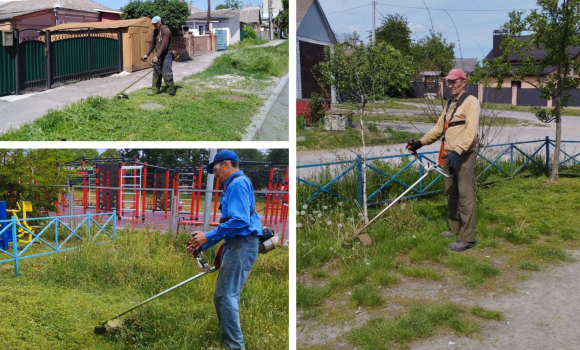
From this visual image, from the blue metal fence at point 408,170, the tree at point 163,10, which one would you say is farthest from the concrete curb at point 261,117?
the tree at point 163,10

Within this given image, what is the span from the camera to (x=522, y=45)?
9336mm

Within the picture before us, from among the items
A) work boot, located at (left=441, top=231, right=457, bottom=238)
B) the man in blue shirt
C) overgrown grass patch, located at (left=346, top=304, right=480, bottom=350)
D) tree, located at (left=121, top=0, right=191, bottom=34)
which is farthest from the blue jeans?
tree, located at (left=121, top=0, right=191, bottom=34)

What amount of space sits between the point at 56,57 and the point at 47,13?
649 millimetres

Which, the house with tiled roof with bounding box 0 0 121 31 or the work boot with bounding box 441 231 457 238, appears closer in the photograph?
the house with tiled roof with bounding box 0 0 121 31

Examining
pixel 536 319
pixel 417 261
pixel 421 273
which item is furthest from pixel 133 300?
pixel 536 319

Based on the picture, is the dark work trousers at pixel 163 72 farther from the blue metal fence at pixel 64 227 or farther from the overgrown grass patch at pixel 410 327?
the overgrown grass patch at pixel 410 327

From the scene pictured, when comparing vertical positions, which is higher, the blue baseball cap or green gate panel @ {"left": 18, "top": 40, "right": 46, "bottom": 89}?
green gate panel @ {"left": 18, "top": 40, "right": 46, "bottom": 89}

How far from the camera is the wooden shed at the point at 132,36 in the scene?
24.5 ft

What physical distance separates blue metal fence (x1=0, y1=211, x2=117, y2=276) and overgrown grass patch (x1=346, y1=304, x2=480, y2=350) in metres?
2.81

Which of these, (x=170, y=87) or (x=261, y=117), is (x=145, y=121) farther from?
(x=170, y=87)

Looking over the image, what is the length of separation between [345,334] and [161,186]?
250cm

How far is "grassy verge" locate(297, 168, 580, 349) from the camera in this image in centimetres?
442

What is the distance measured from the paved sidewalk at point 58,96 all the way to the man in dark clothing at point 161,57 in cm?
18

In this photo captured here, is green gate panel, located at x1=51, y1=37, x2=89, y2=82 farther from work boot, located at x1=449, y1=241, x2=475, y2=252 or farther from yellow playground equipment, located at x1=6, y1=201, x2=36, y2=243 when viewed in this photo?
work boot, located at x1=449, y1=241, x2=475, y2=252
